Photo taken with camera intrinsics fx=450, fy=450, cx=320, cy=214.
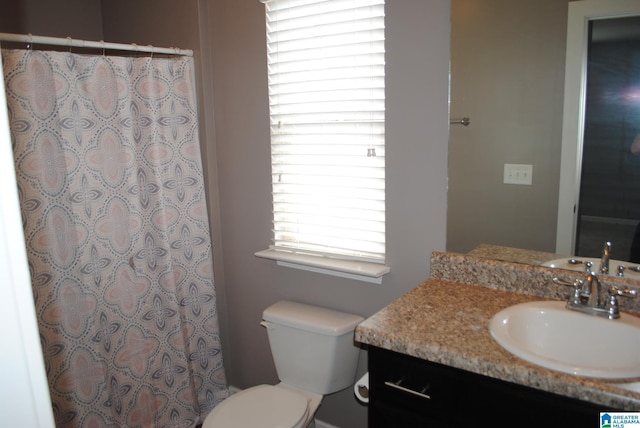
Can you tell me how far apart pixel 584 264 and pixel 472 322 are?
0.49 m

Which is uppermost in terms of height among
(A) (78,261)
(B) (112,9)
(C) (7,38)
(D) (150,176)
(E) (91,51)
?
(B) (112,9)

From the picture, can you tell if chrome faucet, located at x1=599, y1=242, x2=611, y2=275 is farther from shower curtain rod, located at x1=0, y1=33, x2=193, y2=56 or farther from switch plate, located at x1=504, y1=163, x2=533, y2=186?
shower curtain rod, located at x1=0, y1=33, x2=193, y2=56

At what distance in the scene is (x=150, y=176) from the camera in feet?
7.23

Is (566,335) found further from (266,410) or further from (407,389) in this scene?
(266,410)

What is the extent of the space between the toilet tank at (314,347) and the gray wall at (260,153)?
11 centimetres

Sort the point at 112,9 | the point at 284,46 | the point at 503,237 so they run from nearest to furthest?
the point at 503,237 → the point at 284,46 → the point at 112,9

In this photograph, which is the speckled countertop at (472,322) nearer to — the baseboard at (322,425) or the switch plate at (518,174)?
the switch plate at (518,174)

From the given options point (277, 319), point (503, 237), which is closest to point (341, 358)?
point (277, 319)

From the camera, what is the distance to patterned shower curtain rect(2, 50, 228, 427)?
186cm

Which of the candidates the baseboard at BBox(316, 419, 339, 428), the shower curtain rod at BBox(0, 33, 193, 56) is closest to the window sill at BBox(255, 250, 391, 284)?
the baseboard at BBox(316, 419, 339, 428)

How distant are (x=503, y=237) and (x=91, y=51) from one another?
258 cm

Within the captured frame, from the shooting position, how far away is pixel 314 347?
194cm

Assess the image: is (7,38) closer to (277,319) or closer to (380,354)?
(277,319)

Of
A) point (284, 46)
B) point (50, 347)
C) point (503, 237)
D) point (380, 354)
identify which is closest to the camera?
point (380, 354)
